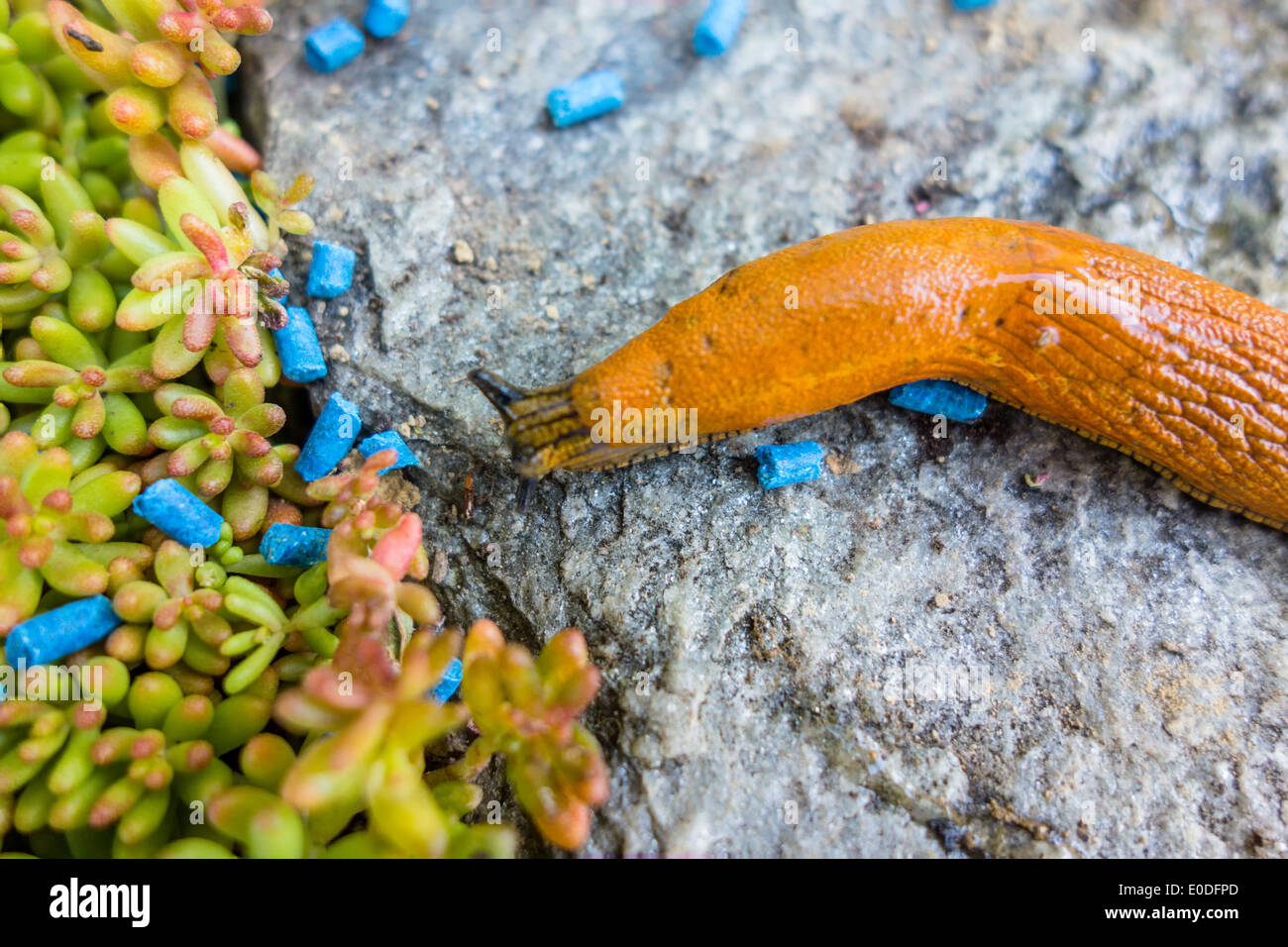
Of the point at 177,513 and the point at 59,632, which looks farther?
the point at 177,513

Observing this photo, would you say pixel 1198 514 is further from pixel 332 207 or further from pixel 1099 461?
pixel 332 207

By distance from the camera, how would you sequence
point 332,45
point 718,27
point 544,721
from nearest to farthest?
point 544,721 < point 332,45 < point 718,27

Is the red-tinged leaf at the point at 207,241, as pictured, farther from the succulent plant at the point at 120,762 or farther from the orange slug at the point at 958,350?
the succulent plant at the point at 120,762

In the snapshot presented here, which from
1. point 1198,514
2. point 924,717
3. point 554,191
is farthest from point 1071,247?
point 554,191

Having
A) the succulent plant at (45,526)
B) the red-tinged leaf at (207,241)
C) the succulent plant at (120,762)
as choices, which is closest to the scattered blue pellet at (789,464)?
the succulent plant at (120,762)

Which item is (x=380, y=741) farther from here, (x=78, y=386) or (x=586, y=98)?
(x=586, y=98)

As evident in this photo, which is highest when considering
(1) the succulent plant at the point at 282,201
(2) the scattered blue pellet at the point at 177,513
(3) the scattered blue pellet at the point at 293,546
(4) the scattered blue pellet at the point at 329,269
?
(1) the succulent plant at the point at 282,201

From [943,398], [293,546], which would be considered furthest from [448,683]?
[943,398]

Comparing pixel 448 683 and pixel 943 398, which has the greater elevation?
pixel 943 398
